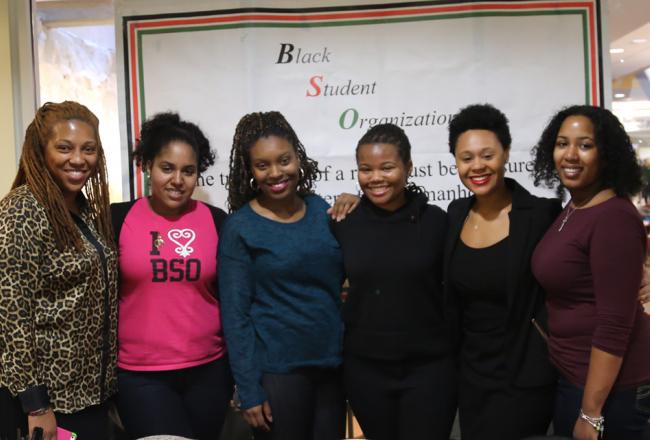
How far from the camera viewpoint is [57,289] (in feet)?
5.91

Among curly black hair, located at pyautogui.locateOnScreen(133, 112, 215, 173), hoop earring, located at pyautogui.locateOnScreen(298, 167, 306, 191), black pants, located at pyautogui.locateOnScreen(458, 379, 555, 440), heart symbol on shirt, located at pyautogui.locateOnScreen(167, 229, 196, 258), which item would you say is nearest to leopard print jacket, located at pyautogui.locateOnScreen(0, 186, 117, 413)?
heart symbol on shirt, located at pyautogui.locateOnScreen(167, 229, 196, 258)

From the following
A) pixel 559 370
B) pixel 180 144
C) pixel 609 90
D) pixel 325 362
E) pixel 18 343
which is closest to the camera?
pixel 18 343

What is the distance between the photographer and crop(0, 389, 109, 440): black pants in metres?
1.73

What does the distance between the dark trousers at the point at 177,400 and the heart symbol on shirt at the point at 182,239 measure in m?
0.40

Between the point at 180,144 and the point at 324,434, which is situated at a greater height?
the point at 180,144

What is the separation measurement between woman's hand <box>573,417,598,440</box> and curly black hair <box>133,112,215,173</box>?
150cm

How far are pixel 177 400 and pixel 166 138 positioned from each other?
0.91m

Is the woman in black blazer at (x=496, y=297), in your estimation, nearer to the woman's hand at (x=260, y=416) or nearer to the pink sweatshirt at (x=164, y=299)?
the woman's hand at (x=260, y=416)

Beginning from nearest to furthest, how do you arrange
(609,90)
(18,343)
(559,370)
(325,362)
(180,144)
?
1. (18,343)
2. (559,370)
3. (325,362)
4. (180,144)
5. (609,90)

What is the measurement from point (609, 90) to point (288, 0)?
153 centimetres

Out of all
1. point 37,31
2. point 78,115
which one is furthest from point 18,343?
point 37,31

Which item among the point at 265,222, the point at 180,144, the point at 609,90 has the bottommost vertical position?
the point at 265,222

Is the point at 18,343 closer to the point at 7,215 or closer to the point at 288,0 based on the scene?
the point at 7,215

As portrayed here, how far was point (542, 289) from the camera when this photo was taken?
6.15 feet
